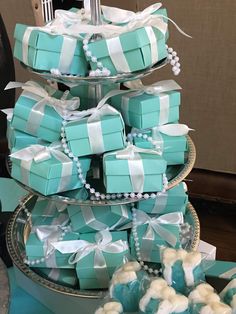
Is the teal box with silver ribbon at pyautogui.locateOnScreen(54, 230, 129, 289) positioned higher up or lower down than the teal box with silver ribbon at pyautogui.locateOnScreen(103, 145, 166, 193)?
lower down

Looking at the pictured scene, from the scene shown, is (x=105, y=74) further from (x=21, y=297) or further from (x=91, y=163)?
(x=21, y=297)

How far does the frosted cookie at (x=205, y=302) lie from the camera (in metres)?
0.58

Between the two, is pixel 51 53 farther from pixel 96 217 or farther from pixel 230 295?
pixel 230 295

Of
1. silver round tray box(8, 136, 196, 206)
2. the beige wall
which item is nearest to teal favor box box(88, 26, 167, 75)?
silver round tray box(8, 136, 196, 206)

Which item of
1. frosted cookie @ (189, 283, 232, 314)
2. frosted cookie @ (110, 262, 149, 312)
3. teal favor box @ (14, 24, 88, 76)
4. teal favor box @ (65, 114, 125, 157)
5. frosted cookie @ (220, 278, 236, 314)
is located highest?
teal favor box @ (14, 24, 88, 76)

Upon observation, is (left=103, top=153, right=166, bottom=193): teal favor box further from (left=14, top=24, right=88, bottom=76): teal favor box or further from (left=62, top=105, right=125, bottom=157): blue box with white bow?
(left=14, top=24, right=88, bottom=76): teal favor box

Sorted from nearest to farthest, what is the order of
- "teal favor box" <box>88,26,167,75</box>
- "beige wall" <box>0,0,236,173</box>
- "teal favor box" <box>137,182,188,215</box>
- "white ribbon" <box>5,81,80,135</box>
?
"teal favor box" <box>88,26,167,75</box> → "white ribbon" <box>5,81,80,135</box> → "teal favor box" <box>137,182,188,215</box> → "beige wall" <box>0,0,236,173</box>

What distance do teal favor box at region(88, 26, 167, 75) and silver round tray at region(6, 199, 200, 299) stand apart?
0.39 m

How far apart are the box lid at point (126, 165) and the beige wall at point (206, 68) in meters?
1.01

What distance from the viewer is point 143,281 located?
66 centimetres

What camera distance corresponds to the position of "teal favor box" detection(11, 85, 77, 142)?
2.80 feet

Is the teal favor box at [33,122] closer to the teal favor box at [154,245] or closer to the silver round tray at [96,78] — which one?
the silver round tray at [96,78]

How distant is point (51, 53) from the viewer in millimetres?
785

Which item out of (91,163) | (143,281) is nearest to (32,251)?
(91,163)
